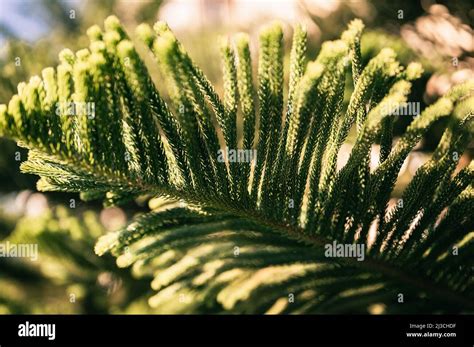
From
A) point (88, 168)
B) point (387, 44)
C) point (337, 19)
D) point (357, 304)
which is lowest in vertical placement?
point (357, 304)

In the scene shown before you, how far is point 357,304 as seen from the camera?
0.69 meters

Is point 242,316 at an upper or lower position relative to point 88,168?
lower

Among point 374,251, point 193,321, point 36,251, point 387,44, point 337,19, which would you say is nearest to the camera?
point 374,251

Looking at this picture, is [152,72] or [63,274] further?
[152,72]

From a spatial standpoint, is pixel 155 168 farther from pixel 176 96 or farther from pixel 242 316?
pixel 242 316

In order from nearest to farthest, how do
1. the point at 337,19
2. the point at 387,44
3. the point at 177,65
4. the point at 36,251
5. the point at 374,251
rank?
the point at 177,65 → the point at 374,251 → the point at 387,44 → the point at 36,251 → the point at 337,19

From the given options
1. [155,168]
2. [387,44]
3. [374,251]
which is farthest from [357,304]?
[387,44]

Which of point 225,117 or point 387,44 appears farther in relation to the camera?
point 387,44

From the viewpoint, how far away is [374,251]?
2.08 ft

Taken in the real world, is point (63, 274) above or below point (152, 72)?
below

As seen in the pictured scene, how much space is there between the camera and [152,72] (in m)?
1.46

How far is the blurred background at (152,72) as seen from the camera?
3.27 ft

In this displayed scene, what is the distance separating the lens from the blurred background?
100cm

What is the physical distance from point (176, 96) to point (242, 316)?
1.27 ft
